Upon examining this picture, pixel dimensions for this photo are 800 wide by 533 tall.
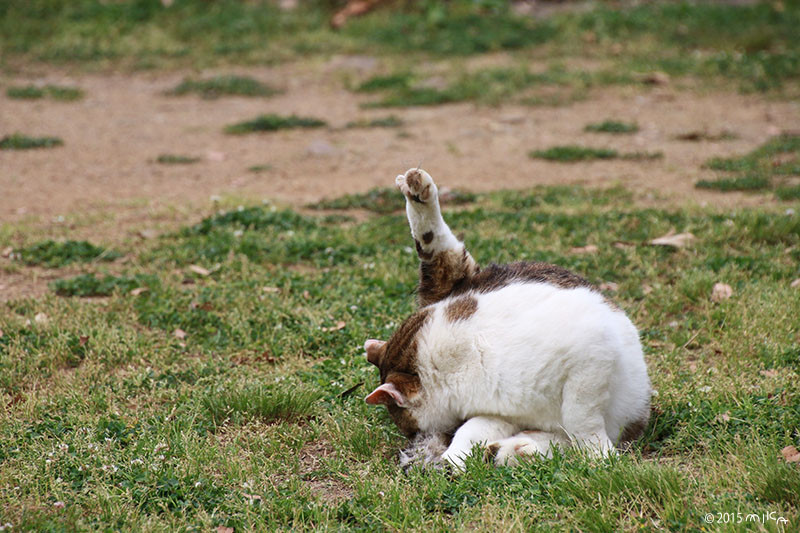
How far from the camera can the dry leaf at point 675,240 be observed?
18.9ft

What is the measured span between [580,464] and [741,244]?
3.26m

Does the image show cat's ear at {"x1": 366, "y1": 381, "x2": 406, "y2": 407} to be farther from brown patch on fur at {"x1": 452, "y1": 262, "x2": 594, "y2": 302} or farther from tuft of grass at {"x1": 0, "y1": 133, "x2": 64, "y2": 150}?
tuft of grass at {"x1": 0, "y1": 133, "x2": 64, "y2": 150}

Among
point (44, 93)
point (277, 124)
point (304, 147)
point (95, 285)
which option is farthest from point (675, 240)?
point (44, 93)

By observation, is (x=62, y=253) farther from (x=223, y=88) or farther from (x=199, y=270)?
(x=223, y=88)

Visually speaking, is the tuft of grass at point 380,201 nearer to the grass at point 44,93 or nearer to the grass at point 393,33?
the grass at point 393,33

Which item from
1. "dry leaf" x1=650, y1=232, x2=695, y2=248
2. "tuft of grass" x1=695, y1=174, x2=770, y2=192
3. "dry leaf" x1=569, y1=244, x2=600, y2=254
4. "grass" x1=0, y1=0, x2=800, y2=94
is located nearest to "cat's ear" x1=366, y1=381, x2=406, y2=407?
"dry leaf" x1=569, y1=244, x2=600, y2=254

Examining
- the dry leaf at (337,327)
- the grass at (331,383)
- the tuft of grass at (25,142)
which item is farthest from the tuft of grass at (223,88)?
the dry leaf at (337,327)

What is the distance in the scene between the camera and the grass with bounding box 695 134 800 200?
23.6 feet

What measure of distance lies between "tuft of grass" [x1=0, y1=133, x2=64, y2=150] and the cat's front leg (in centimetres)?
756

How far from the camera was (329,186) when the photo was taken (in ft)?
26.4

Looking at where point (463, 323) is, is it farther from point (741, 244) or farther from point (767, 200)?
point (767, 200)

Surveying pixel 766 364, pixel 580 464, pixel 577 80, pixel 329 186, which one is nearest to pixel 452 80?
pixel 577 80

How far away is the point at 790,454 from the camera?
10.4 feet

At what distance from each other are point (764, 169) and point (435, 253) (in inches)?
196
